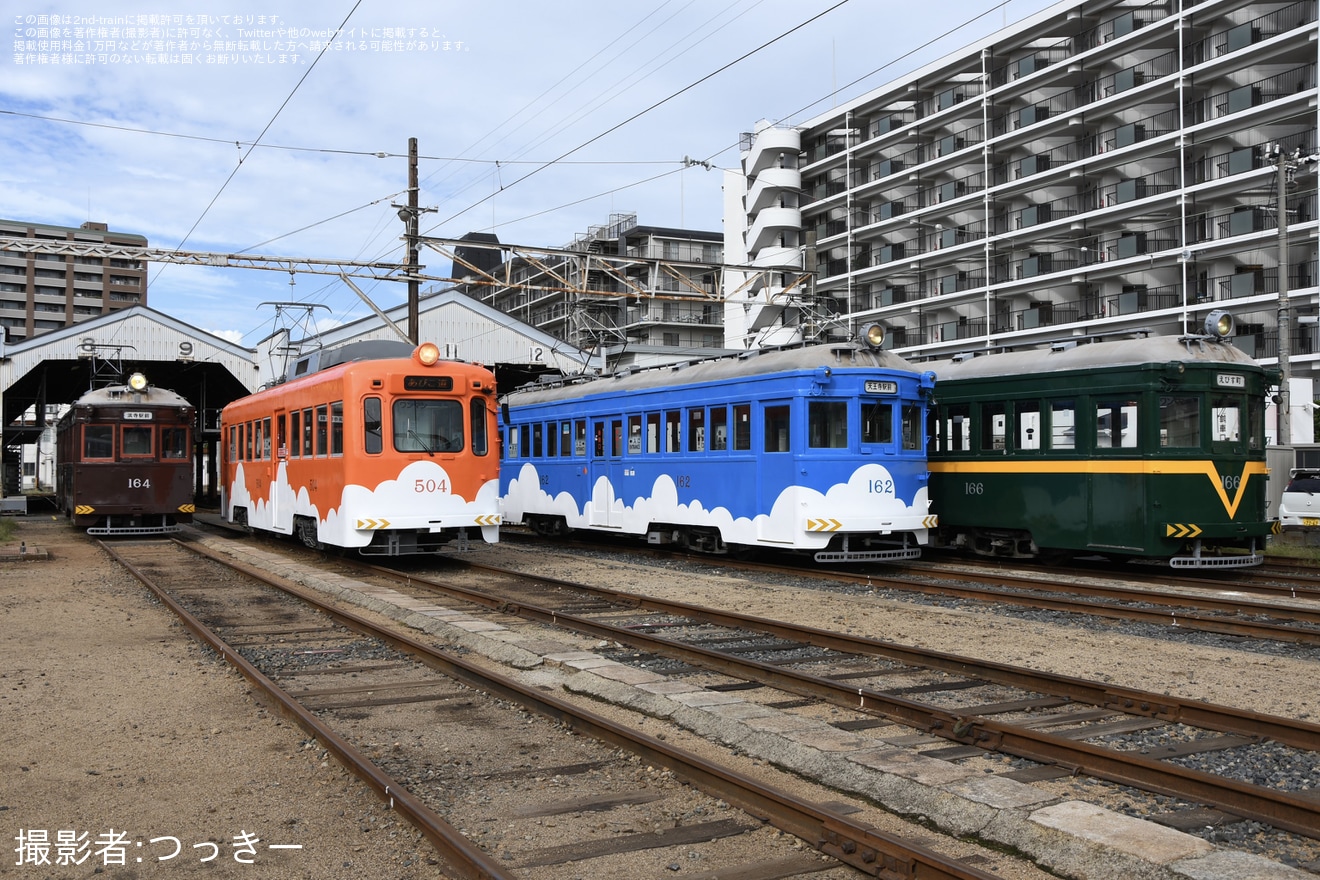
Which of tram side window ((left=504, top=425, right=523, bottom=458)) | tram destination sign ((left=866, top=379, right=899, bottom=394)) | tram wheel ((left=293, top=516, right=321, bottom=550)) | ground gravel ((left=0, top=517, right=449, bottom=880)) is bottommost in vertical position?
ground gravel ((left=0, top=517, right=449, bottom=880))

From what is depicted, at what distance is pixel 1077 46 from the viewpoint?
167ft

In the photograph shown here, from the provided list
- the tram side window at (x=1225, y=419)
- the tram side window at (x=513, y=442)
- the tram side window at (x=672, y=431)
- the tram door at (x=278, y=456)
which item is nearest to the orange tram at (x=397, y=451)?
the tram door at (x=278, y=456)

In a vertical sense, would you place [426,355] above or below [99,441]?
above

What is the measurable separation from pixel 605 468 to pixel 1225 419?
942 centimetres

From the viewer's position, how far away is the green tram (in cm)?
1373

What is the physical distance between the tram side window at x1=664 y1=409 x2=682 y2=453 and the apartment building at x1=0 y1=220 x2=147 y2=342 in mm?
110395

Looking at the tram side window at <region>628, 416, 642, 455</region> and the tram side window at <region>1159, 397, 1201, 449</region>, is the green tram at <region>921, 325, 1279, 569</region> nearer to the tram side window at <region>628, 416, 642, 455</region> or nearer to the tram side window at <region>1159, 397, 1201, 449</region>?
the tram side window at <region>1159, 397, 1201, 449</region>

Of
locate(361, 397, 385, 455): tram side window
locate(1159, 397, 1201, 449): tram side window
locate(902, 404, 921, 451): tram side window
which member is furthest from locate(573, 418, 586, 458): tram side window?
locate(1159, 397, 1201, 449): tram side window

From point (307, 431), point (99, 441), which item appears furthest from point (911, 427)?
point (99, 441)

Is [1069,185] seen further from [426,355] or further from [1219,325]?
[426,355]

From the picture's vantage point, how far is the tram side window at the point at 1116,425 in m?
13.9

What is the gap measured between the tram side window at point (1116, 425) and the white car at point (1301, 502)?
9.26 m

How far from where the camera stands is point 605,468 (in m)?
19.0

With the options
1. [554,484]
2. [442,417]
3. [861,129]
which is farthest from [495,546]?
[861,129]
